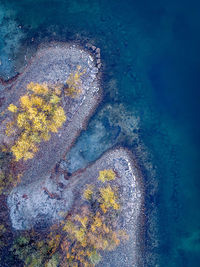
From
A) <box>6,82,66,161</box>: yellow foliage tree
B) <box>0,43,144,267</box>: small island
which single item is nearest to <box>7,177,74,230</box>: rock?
<box>0,43,144,267</box>: small island

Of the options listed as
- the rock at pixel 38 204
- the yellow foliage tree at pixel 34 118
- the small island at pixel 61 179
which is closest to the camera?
the yellow foliage tree at pixel 34 118

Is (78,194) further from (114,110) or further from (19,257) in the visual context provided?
(114,110)

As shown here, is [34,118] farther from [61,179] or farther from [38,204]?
[38,204]

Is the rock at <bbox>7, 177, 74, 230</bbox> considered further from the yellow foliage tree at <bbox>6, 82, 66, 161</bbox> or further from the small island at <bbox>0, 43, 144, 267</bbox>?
the yellow foliage tree at <bbox>6, 82, 66, 161</bbox>

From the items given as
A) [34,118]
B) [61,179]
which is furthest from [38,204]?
[34,118]

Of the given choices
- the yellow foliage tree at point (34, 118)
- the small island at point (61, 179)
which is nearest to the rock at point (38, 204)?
the small island at point (61, 179)

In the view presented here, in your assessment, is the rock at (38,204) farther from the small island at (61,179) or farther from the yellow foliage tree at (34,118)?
the yellow foliage tree at (34,118)

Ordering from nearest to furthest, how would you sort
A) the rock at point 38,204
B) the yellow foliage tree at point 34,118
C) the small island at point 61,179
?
the yellow foliage tree at point 34,118 → the small island at point 61,179 → the rock at point 38,204
